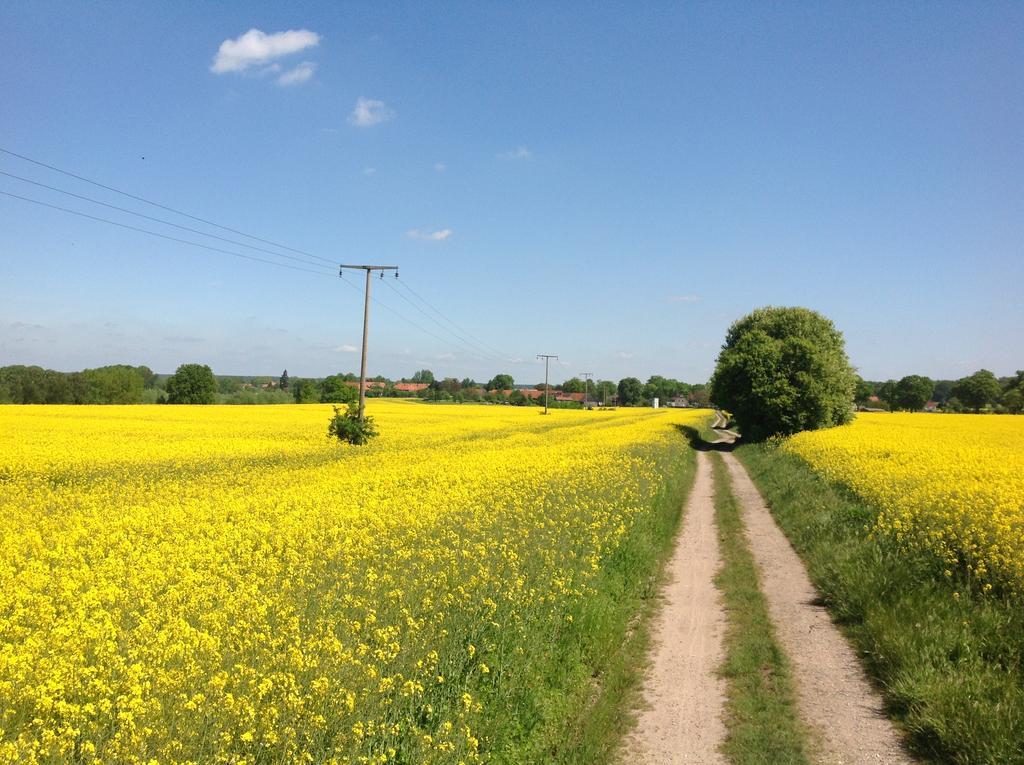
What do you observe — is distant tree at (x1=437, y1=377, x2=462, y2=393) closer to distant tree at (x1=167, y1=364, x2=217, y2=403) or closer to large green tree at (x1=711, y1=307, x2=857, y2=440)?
distant tree at (x1=167, y1=364, x2=217, y2=403)

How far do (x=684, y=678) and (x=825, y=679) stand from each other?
1.54 meters

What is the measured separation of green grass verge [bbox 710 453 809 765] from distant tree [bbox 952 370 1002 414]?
116 metres

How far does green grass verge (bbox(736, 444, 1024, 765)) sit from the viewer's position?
17.6ft

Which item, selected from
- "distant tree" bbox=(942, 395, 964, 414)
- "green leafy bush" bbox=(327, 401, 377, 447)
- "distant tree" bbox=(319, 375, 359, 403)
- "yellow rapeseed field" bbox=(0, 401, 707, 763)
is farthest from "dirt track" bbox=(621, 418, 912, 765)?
"distant tree" bbox=(942, 395, 964, 414)

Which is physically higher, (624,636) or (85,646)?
(85,646)

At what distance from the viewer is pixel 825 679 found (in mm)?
6832

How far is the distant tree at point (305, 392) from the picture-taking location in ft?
310

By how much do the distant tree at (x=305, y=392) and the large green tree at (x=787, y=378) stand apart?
67504 mm

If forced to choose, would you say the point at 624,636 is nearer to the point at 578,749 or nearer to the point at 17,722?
the point at 578,749

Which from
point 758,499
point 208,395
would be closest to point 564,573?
point 758,499

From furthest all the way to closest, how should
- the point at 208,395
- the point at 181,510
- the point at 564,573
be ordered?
1. the point at 208,395
2. the point at 181,510
3. the point at 564,573

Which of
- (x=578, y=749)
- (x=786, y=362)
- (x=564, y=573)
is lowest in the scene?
(x=578, y=749)

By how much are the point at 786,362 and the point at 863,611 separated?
3312cm

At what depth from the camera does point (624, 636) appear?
313 inches
